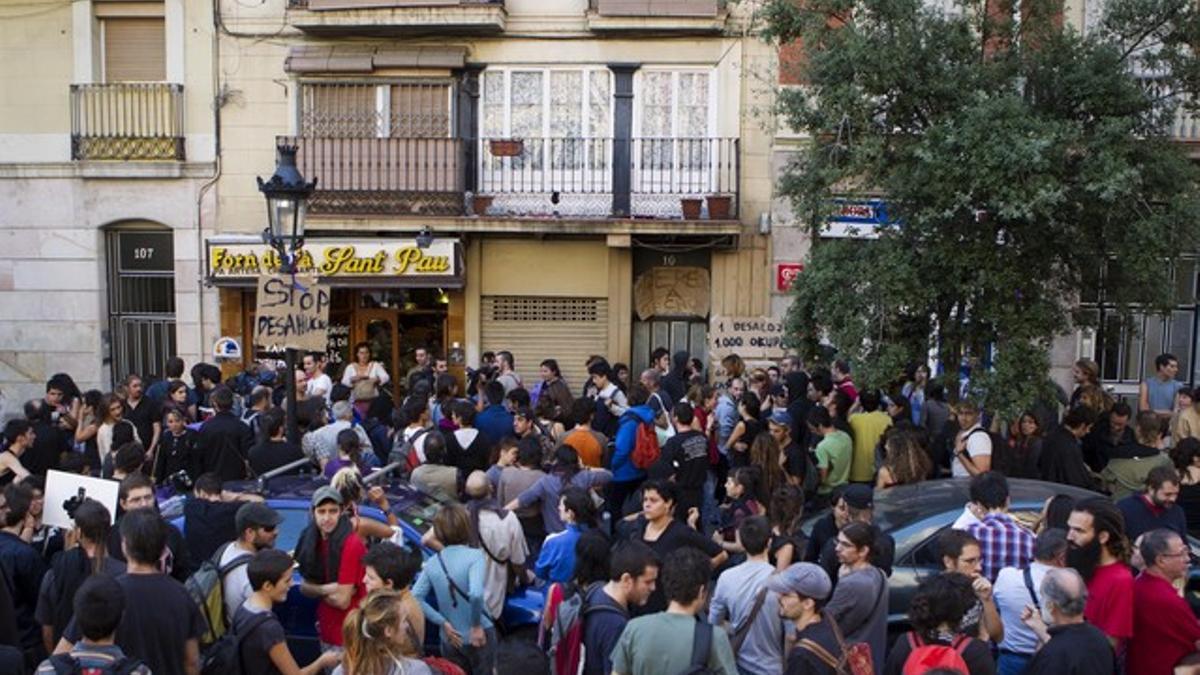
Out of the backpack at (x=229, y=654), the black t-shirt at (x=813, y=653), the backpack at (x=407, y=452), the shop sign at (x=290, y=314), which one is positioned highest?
the shop sign at (x=290, y=314)

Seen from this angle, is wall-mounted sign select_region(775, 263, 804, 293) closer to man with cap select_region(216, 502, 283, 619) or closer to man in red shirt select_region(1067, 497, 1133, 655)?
man in red shirt select_region(1067, 497, 1133, 655)

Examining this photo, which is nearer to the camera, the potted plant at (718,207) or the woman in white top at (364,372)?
the woman in white top at (364,372)

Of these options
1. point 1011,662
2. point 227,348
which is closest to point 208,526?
Answer: point 1011,662

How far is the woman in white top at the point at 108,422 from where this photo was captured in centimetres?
1021

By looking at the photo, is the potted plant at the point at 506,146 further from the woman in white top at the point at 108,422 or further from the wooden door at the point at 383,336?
the woman in white top at the point at 108,422

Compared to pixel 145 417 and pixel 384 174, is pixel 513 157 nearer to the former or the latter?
pixel 384 174

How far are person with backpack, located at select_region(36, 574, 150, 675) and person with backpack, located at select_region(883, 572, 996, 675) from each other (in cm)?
322

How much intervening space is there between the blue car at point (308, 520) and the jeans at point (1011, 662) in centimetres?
276

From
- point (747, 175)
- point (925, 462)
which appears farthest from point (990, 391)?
point (747, 175)

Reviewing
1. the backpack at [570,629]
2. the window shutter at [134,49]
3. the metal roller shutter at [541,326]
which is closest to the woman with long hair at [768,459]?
the backpack at [570,629]

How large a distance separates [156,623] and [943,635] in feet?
11.7

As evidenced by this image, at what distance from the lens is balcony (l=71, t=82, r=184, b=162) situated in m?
17.5

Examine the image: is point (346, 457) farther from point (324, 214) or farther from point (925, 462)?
point (324, 214)

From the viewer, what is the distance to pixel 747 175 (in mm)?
17188
